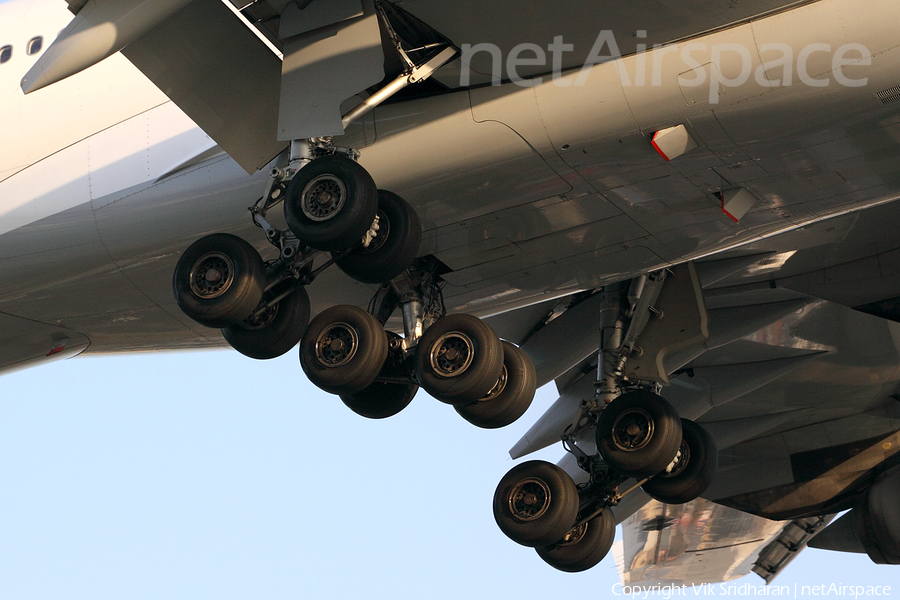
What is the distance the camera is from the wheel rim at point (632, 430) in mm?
12336

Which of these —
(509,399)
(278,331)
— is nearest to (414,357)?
(509,399)

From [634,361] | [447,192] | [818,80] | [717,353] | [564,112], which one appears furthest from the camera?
[717,353]

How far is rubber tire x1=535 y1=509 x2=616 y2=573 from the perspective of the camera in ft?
43.3

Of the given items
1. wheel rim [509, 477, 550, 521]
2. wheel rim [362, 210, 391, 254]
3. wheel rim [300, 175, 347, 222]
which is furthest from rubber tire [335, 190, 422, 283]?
wheel rim [509, 477, 550, 521]

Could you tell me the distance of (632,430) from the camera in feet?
40.8

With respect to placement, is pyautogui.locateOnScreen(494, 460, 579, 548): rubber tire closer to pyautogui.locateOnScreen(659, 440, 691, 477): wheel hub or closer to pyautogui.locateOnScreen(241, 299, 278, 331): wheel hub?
pyautogui.locateOnScreen(659, 440, 691, 477): wheel hub

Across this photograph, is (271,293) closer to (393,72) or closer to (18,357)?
Result: (393,72)

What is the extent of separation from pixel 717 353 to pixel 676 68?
26.9 feet

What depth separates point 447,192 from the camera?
10.1m

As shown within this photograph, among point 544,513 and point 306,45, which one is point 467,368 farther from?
point 544,513

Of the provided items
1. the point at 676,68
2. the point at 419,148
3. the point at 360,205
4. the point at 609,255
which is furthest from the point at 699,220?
the point at 360,205

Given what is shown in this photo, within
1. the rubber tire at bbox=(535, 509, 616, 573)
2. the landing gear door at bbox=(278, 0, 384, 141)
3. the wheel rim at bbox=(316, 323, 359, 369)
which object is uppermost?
the landing gear door at bbox=(278, 0, 384, 141)

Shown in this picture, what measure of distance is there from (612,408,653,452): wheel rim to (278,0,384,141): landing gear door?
212 inches

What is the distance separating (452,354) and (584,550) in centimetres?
453
